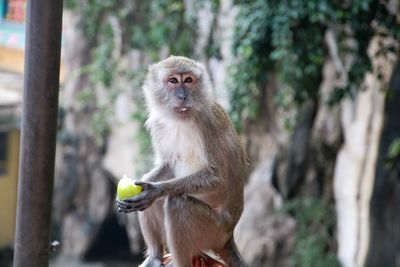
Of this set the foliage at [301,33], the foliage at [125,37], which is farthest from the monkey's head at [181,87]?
the foliage at [125,37]

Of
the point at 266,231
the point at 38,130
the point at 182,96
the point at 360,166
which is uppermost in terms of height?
the point at 182,96

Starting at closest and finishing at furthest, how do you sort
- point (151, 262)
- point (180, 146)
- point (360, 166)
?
point (151, 262) < point (180, 146) < point (360, 166)

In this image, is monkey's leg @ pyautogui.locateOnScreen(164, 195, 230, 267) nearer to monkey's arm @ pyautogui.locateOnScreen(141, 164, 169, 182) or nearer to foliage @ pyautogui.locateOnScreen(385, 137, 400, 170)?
monkey's arm @ pyautogui.locateOnScreen(141, 164, 169, 182)

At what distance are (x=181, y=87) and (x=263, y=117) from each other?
17.5 feet

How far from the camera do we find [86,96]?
408 inches

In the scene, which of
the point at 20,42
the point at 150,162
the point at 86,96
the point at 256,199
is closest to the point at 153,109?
the point at 256,199

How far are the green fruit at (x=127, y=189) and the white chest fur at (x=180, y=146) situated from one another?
0.48 metres

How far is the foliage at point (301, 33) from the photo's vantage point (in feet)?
16.0

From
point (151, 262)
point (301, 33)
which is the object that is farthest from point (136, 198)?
point (301, 33)

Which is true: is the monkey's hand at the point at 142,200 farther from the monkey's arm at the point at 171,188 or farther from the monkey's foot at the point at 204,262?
the monkey's foot at the point at 204,262

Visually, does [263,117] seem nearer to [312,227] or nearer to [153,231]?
[312,227]

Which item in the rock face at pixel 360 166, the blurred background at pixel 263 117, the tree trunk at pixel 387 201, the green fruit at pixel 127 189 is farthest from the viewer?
the rock face at pixel 360 166

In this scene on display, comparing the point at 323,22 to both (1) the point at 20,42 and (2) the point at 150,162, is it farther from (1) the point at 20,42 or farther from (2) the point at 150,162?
(1) the point at 20,42

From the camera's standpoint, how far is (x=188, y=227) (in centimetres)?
338
